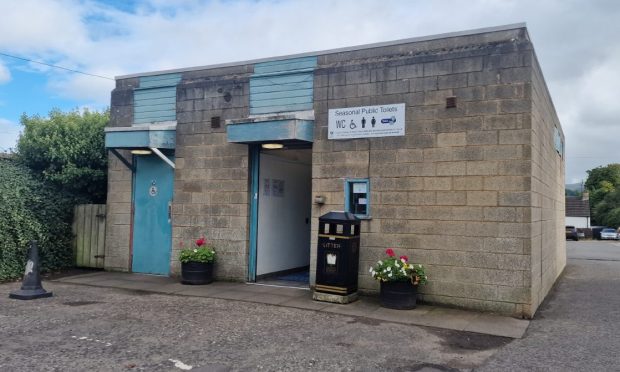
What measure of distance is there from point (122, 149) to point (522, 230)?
8.33 meters

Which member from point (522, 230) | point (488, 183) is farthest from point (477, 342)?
point (488, 183)

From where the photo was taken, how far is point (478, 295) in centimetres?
789

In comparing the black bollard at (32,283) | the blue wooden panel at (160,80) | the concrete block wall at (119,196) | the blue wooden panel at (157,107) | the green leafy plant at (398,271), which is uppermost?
the blue wooden panel at (160,80)

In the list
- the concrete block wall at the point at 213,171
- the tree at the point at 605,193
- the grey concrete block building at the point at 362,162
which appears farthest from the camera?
the tree at the point at 605,193

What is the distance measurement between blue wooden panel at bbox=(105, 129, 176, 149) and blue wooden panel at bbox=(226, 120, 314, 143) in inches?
64.2

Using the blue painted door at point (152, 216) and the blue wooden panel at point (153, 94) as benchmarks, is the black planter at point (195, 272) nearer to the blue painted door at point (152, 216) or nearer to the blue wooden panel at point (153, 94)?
the blue painted door at point (152, 216)

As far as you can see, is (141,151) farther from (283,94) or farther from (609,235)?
(609,235)

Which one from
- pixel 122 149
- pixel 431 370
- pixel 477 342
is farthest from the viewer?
pixel 122 149

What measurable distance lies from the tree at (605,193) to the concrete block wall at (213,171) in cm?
5760

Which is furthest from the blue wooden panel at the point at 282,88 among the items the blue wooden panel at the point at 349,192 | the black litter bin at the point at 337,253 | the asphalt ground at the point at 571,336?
the asphalt ground at the point at 571,336

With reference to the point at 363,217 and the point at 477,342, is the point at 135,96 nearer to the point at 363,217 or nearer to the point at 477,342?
the point at 363,217

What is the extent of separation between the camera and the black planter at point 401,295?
26.1 feet

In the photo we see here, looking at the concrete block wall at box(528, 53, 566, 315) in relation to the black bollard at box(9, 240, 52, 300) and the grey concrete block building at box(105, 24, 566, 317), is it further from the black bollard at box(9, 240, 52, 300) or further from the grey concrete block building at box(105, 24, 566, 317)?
the black bollard at box(9, 240, 52, 300)

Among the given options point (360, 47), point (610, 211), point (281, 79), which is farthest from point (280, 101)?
point (610, 211)
